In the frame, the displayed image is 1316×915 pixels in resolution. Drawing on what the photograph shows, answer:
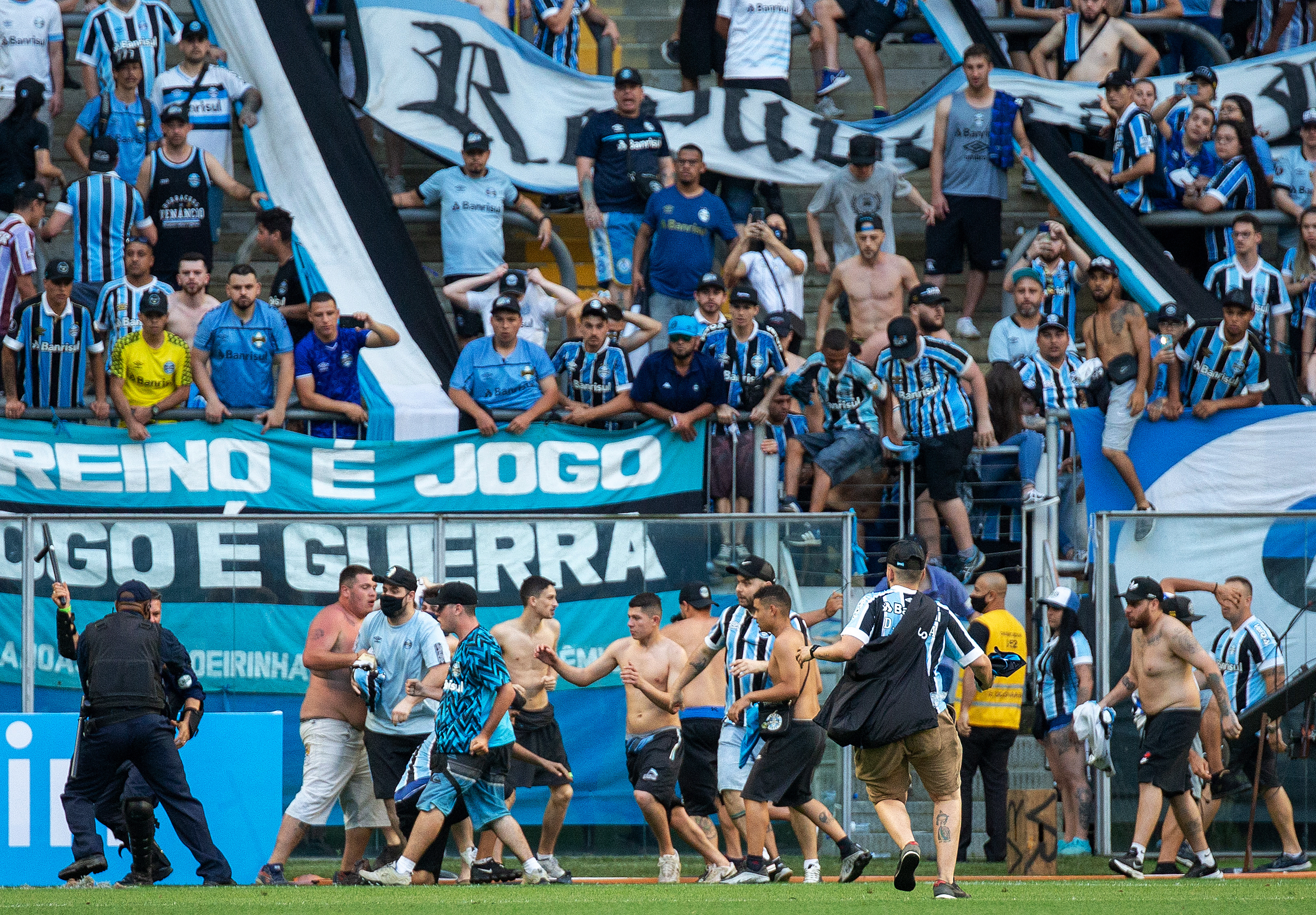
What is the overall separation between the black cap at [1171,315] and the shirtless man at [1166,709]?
3.05 meters

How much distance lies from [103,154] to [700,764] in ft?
23.0

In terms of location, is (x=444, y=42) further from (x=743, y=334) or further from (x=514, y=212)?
(x=743, y=334)

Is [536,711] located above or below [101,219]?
below

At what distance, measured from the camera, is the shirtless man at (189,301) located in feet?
46.6

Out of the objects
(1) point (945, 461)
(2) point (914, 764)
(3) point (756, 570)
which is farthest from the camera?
(1) point (945, 461)

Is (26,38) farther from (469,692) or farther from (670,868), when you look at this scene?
(670,868)

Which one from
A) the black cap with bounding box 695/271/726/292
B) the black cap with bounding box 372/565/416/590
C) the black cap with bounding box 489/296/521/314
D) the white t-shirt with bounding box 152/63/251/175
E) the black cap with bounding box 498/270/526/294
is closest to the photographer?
the black cap with bounding box 372/565/416/590

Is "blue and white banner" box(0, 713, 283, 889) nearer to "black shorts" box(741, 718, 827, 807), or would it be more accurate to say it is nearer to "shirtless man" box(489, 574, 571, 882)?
"shirtless man" box(489, 574, 571, 882)

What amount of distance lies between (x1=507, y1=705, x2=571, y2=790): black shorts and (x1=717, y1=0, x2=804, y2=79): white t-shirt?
22.5 ft

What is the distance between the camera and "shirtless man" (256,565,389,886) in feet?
37.4

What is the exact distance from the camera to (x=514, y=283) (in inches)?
572

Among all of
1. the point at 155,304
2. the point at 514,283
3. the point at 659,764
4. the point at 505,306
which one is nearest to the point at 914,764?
the point at 659,764

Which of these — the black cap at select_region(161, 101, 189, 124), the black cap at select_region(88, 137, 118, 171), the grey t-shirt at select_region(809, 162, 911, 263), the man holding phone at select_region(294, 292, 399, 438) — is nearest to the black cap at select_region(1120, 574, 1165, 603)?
the grey t-shirt at select_region(809, 162, 911, 263)

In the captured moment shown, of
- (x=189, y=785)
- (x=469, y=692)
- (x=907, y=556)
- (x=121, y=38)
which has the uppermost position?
(x=121, y=38)
